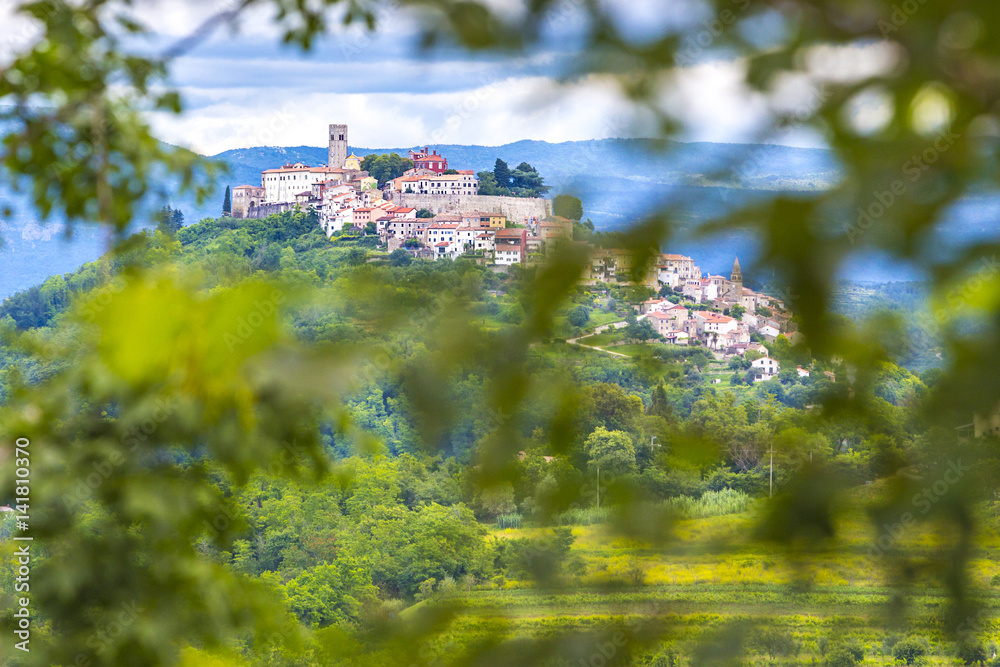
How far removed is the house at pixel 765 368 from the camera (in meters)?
0.56

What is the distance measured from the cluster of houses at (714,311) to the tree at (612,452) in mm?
85

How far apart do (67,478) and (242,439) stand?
0.47 metres

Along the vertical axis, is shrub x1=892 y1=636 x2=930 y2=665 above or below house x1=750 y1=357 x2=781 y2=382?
below

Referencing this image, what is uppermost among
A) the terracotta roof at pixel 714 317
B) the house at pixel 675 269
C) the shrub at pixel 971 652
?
the house at pixel 675 269

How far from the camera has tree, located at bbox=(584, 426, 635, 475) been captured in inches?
21.2

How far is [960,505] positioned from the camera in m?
0.41

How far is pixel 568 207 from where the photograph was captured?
465mm

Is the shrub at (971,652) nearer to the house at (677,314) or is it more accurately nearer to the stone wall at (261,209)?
the house at (677,314)

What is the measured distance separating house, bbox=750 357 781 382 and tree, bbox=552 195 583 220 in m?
0.19

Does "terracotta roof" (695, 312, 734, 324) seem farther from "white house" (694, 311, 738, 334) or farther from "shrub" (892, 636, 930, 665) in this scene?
"shrub" (892, 636, 930, 665)

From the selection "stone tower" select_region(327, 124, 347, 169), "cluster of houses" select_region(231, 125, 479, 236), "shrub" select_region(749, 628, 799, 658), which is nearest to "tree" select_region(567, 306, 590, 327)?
"shrub" select_region(749, 628, 799, 658)

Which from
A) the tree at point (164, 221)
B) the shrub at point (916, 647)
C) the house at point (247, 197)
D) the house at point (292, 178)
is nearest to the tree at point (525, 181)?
the shrub at point (916, 647)

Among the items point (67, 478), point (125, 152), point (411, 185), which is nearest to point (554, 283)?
point (67, 478)

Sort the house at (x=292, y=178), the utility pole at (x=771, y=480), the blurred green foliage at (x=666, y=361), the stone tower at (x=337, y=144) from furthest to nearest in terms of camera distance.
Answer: the stone tower at (x=337, y=144) → the house at (x=292, y=178) → the utility pole at (x=771, y=480) → the blurred green foliage at (x=666, y=361)
